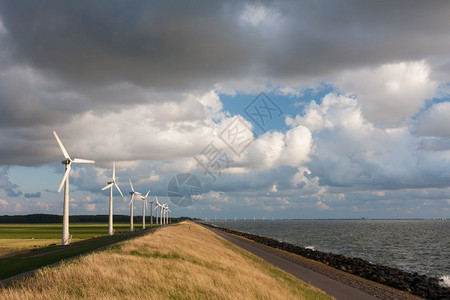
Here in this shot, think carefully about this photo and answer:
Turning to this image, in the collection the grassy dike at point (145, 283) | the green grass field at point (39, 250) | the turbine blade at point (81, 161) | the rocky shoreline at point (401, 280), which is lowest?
the rocky shoreline at point (401, 280)

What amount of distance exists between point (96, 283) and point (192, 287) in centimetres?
441

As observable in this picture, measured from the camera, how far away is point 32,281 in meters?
15.1

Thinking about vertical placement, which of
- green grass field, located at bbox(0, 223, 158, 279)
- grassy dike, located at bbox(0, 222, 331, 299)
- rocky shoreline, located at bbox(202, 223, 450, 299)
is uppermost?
grassy dike, located at bbox(0, 222, 331, 299)

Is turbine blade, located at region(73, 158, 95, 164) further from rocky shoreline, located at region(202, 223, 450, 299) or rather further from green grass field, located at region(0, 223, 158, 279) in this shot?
rocky shoreline, located at region(202, 223, 450, 299)

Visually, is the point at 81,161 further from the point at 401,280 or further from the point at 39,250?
the point at 401,280

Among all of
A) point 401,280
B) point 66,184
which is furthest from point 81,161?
point 401,280

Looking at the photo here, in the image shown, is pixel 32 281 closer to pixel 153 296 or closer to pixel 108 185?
pixel 153 296

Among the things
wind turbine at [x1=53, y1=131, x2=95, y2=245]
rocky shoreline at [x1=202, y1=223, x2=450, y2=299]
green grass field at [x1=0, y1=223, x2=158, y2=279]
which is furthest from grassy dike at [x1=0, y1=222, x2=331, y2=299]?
wind turbine at [x1=53, y1=131, x2=95, y2=245]

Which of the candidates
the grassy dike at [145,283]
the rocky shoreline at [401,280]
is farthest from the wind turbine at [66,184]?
the rocky shoreline at [401,280]

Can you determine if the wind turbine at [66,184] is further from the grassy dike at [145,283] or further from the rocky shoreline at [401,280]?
the rocky shoreline at [401,280]

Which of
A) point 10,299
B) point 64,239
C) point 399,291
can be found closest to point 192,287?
point 10,299

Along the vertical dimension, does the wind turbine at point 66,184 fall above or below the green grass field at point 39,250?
above

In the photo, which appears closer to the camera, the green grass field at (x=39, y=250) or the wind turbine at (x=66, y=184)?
the green grass field at (x=39, y=250)

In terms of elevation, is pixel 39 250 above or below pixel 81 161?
below
